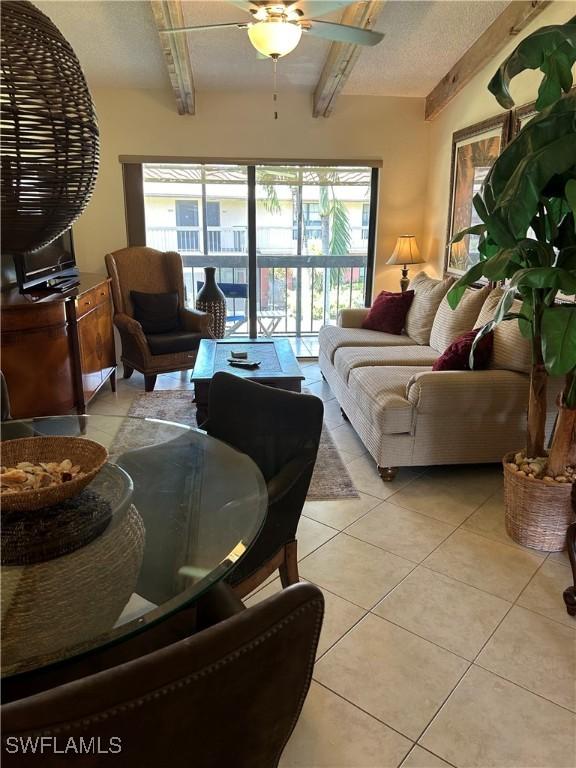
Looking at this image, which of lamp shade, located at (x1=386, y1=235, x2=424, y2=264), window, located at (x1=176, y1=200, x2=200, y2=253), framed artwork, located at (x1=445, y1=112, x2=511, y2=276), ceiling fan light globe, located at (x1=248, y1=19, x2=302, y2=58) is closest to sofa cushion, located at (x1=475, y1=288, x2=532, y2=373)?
framed artwork, located at (x1=445, y1=112, x2=511, y2=276)

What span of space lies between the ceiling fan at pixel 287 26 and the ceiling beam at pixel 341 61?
823 mm

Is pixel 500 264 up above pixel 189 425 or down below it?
above

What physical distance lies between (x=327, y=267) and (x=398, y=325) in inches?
64.5

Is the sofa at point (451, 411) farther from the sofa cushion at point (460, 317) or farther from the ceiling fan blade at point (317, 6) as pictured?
the ceiling fan blade at point (317, 6)

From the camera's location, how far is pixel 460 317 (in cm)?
390

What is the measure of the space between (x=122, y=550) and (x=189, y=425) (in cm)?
235

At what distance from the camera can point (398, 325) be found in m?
4.75

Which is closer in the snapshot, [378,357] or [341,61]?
[378,357]

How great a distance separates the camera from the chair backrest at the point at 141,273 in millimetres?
5105

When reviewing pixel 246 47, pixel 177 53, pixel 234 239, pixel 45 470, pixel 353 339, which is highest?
pixel 246 47

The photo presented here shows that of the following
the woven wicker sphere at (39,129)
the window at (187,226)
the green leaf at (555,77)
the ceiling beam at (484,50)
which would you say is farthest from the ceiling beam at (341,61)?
the woven wicker sphere at (39,129)

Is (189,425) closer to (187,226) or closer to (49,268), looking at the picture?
(49,268)

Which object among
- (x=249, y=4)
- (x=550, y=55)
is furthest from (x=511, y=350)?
(x=249, y=4)

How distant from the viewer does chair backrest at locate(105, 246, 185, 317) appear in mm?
5105
